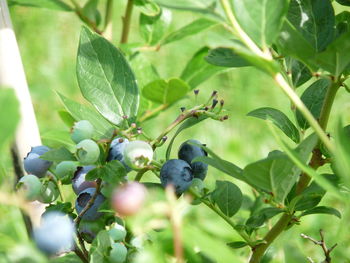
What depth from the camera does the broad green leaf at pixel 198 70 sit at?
124 centimetres

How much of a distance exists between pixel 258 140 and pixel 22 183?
1.85 metres

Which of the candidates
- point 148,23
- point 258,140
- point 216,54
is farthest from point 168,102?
point 258,140

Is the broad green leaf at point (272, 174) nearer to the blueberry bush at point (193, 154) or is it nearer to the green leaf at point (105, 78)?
the blueberry bush at point (193, 154)

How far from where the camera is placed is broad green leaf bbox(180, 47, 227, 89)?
1235 mm

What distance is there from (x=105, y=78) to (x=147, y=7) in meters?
0.51

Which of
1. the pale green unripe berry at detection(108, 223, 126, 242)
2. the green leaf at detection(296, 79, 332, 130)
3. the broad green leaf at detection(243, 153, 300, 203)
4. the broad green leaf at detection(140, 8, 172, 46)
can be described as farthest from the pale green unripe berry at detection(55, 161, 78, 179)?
the broad green leaf at detection(140, 8, 172, 46)

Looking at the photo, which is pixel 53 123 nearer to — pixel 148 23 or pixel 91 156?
pixel 148 23

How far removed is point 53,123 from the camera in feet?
8.46

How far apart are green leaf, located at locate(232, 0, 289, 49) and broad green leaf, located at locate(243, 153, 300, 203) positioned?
12cm

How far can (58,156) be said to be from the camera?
69 cm

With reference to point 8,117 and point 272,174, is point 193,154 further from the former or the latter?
point 8,117

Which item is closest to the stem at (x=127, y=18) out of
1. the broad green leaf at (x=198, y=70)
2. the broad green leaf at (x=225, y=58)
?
the broad green leaf at (x=198, y=70)

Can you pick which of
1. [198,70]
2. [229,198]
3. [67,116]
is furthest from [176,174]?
[198,70]

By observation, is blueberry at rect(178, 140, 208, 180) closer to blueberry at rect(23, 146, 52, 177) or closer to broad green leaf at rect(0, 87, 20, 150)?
blueberry at rect(23, 146, 52, 177)
